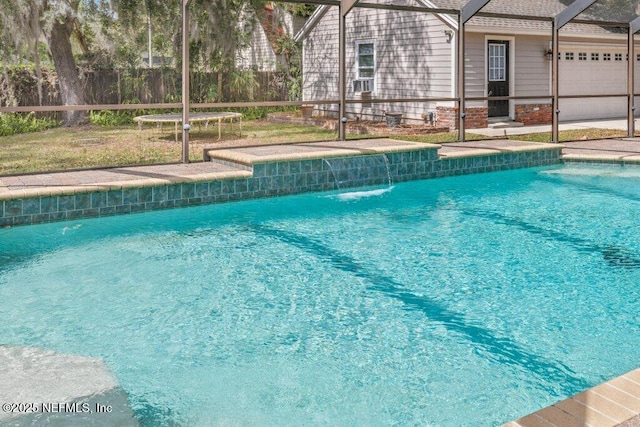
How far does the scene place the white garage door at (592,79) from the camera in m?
16.9

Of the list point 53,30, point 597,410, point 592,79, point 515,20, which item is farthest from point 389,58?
point 597,410

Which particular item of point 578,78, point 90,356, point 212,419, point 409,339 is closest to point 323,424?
point 212,419

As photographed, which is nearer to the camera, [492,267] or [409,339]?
[409,339]

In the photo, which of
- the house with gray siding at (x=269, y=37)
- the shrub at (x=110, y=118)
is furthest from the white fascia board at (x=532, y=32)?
the shrub at (x=110, y=118)

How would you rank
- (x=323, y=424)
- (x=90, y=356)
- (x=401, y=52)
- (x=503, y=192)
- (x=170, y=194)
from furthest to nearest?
(x=401, y=52) < (x=503, y=192) < (x=170, y=194) < (x=90, y=356) < (x=323, y=424)

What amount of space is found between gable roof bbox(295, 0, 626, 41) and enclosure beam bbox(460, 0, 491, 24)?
142 inches

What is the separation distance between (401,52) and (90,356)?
13422 millimetres

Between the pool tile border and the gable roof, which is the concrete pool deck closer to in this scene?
the pool tile border

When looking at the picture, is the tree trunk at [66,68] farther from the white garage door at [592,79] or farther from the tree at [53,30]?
the white garage door at [592,79]

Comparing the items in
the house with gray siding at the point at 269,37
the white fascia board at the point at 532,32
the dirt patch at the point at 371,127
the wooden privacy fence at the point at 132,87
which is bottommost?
the dirt patch at the point at 371,127

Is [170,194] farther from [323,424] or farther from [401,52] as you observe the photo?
[401,52]

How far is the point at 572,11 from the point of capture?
10344 mm

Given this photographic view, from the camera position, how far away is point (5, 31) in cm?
1403

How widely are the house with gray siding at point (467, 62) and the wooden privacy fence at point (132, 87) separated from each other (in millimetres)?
2070
